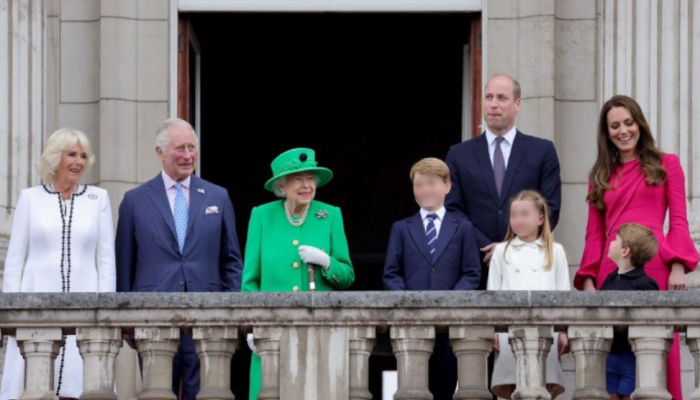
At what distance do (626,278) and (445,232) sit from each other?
1.13m

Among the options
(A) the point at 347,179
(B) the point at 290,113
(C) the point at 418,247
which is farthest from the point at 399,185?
(C) the point at 418,247

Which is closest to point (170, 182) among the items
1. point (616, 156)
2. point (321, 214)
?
point (321, 214)

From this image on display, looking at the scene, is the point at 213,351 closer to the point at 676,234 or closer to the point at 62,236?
the point at 62,236

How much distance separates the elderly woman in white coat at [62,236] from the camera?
468 inches

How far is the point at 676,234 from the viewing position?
12047 millimetres

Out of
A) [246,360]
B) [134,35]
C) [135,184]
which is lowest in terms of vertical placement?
[246,360]

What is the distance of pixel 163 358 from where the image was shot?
37.1 feet

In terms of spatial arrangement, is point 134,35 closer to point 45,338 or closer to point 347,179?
point 45,338

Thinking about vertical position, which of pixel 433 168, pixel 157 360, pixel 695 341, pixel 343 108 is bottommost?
pixel 157 360

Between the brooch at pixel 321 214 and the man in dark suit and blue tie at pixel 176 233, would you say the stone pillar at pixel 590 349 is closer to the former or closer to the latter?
the brooch at pixel 321 214

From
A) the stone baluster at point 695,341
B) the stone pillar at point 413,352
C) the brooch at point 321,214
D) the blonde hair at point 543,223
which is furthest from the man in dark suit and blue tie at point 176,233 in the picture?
the stone baluster at point 695,341

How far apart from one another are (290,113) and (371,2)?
19.3 ft

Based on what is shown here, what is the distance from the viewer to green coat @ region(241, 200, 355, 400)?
12250 millimetres

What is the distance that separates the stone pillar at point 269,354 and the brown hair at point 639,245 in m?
1.82
